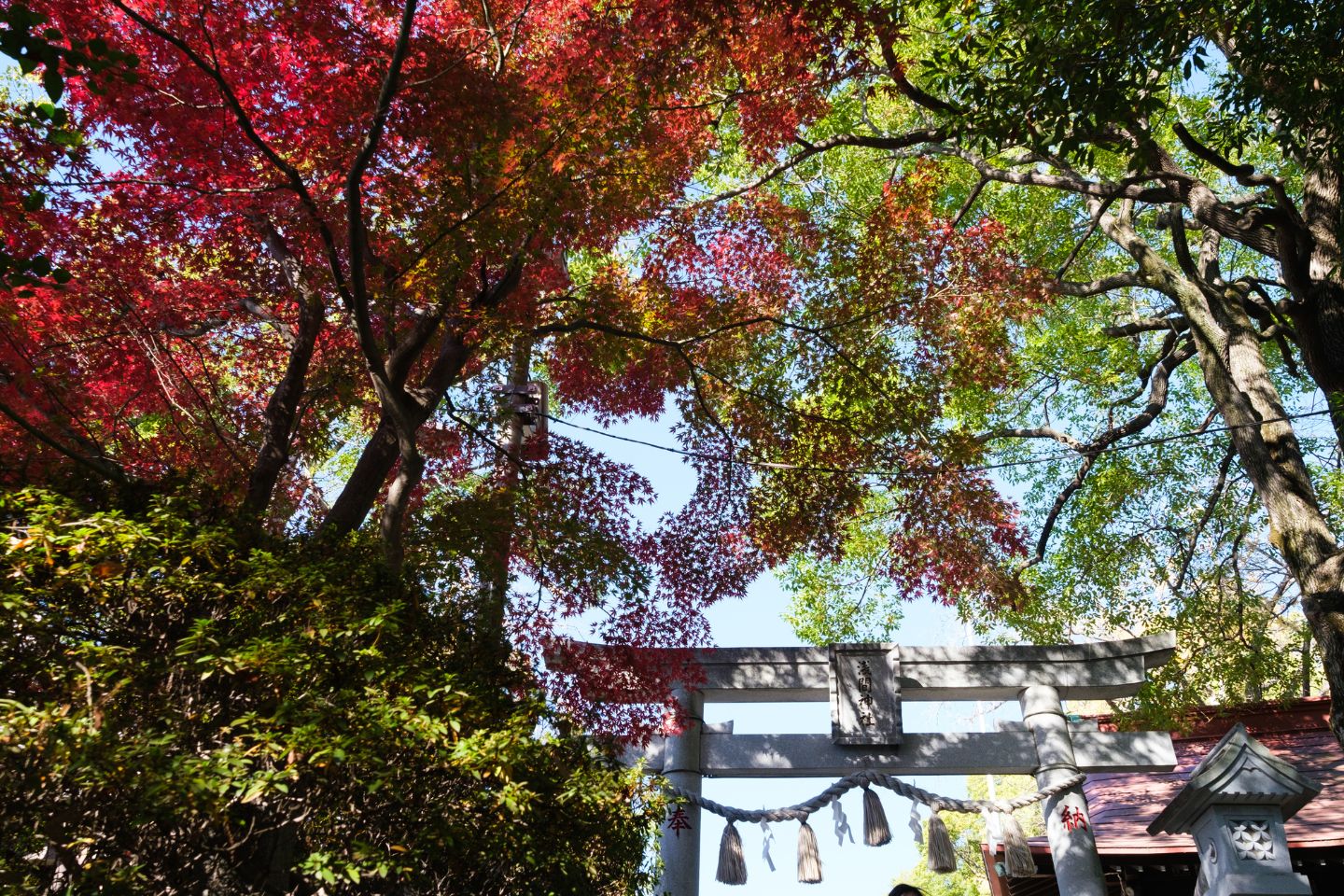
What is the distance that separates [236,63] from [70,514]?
144 inches

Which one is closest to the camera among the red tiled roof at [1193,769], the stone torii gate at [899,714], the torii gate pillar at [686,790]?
the torii gate pillar at [686,790]

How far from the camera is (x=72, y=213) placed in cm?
568

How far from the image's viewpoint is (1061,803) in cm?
848

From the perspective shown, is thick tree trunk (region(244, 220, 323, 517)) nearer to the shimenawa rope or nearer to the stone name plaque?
the shimenawa rope

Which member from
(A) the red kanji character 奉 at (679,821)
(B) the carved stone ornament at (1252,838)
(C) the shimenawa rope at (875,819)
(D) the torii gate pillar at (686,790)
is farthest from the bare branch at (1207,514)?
(A) the red kanji character 奉 at (679,821)

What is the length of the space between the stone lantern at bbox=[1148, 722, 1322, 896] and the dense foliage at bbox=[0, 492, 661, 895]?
157 inches

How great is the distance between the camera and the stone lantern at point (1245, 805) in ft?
17.9

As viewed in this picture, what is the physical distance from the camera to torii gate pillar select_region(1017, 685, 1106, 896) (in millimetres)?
8148

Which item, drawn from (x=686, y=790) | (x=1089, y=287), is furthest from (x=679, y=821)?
(x=1089, y=287)

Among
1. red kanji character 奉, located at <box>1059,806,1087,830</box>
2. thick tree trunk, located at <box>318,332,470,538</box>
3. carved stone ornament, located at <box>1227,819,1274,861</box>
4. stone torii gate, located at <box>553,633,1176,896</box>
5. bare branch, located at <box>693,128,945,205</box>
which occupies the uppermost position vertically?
bare branch, located at <box>693,128,945,205</box>

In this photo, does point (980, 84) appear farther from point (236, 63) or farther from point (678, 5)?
point (236, 63)

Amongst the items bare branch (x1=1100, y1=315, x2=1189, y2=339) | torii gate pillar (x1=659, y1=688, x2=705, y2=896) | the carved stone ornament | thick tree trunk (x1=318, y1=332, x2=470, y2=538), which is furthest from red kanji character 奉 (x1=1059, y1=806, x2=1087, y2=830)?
thick tree trunk (x1=318, y1=332, x2=470, y2=538)

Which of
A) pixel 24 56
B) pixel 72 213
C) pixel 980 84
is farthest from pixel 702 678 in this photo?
pixel 24 56

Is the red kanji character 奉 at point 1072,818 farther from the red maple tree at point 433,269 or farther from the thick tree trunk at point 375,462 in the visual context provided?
the thick tree trunk at point 375,462
